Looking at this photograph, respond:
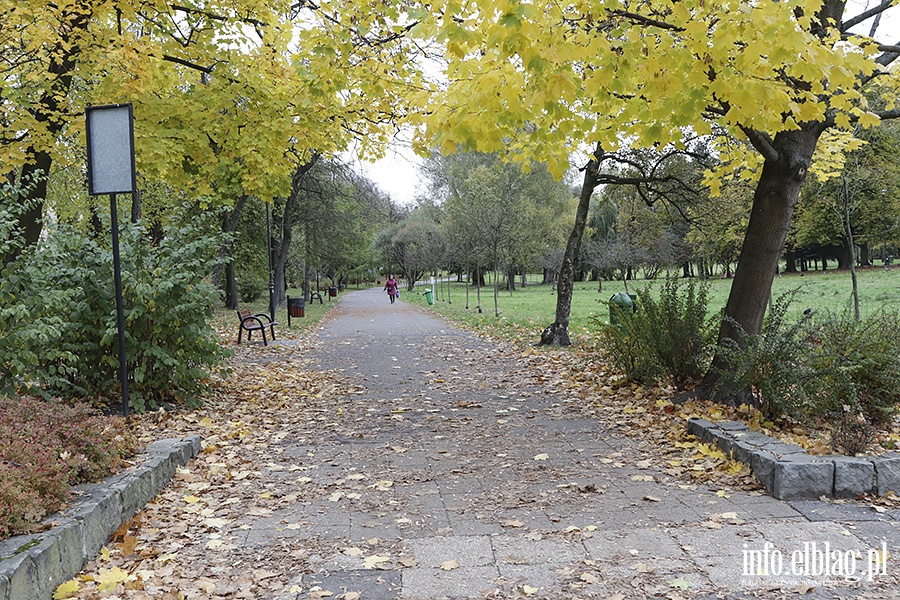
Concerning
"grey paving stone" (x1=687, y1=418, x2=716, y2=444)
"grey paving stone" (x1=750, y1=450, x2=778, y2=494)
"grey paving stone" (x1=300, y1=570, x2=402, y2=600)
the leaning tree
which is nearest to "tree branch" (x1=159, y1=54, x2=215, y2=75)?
the leaning tree

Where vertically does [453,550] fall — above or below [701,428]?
below

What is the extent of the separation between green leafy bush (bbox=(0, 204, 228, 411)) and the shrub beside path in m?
0.60

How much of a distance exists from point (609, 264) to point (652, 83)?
3318cm

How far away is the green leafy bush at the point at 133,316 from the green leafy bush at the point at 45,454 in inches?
54.3

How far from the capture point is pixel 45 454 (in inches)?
145

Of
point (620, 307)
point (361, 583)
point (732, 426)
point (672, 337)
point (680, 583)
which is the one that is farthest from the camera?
point (620, 307)

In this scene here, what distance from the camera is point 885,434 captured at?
544 centimetres

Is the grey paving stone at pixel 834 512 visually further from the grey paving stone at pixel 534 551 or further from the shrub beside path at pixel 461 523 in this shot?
the grey paving stone at pixel 534 551

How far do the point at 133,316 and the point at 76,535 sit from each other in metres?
3.75

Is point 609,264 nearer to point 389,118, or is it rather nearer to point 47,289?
point 389,118

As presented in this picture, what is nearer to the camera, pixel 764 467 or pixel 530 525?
pixel 530 525

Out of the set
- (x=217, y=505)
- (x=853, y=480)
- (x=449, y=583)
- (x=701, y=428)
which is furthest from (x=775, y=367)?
(x=217, y=505)

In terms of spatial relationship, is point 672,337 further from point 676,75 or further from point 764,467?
point 676,75

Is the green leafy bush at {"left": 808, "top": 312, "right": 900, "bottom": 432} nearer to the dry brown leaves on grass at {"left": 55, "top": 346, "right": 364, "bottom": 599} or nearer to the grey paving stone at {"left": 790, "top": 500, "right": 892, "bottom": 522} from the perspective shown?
the grey paving stone at {"left": 790, "top": 500, "right": 892, "bottom": 522}
